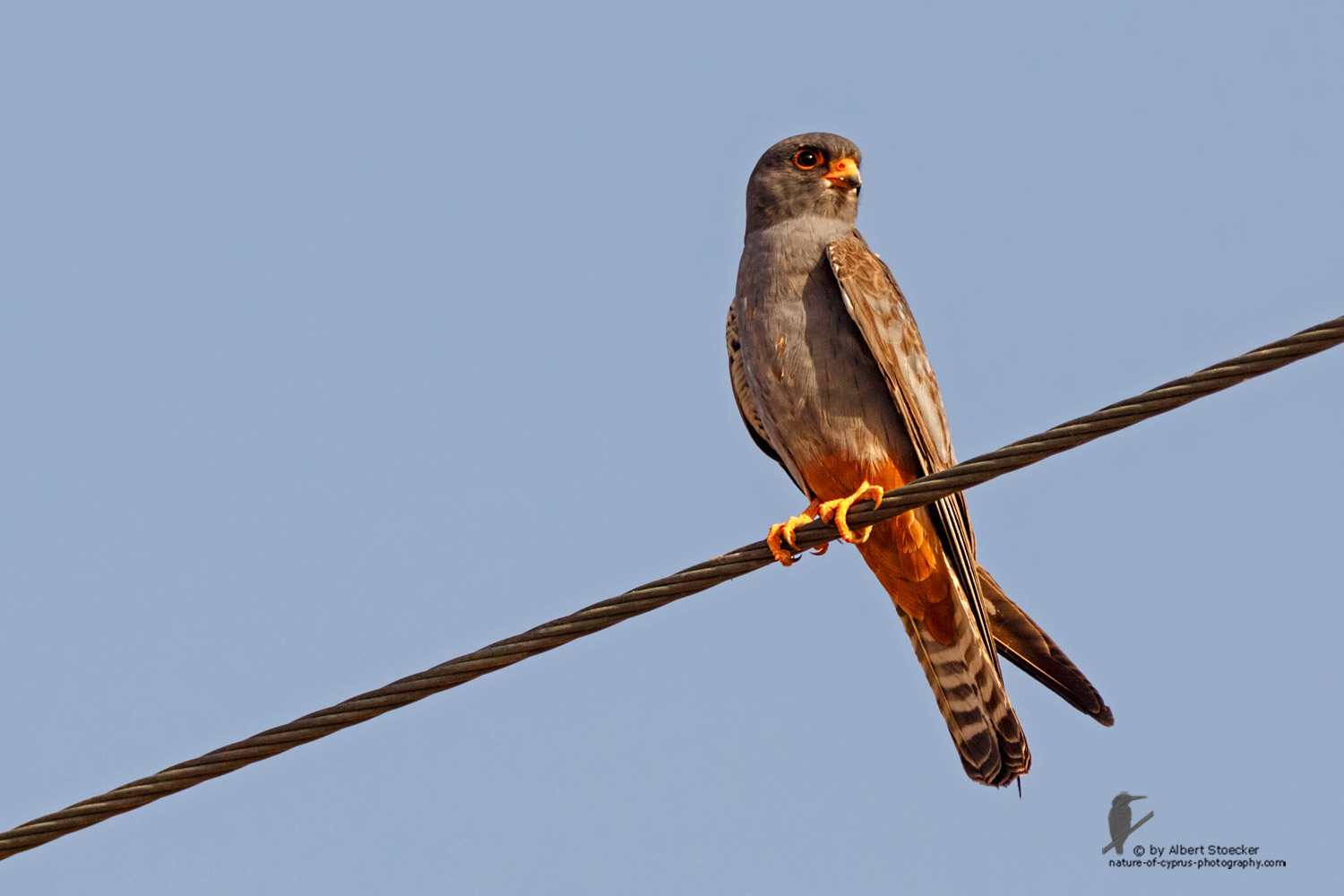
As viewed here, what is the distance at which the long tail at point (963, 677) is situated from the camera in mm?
6773

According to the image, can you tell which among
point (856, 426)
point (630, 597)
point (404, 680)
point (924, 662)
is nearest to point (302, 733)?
point (404, 680)

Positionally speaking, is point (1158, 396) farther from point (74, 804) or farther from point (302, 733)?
point (74, 804)

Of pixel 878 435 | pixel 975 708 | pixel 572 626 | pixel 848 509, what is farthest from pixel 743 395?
pixel 572 626

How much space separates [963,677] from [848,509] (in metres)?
1.31

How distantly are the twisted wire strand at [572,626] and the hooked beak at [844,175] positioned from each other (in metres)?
3.03

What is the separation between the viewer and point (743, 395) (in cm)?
732

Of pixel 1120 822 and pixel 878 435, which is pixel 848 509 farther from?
pixel 1120 822

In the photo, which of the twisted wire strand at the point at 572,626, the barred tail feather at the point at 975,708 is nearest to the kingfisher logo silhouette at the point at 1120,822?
the barred tail feather at the point at 975,708

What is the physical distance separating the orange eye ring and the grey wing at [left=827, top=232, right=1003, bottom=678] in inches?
25.0

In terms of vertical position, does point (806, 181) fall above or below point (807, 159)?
below

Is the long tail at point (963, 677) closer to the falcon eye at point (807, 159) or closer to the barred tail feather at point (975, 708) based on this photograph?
the barred tail feather at point (975, 708)

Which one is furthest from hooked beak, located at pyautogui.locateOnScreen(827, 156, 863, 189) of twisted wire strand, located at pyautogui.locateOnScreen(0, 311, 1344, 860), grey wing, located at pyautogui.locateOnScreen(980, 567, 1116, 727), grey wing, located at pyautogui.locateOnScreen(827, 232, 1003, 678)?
twisted wire strand, located at pyautogui.locateOnScreen(0, 311, 1344, 860)

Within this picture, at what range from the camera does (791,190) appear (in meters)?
7.16

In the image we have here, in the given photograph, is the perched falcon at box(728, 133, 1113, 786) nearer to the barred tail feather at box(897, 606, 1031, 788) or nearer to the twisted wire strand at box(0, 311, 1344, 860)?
the barred tail feather at box(897, 606, 1031, 788)
